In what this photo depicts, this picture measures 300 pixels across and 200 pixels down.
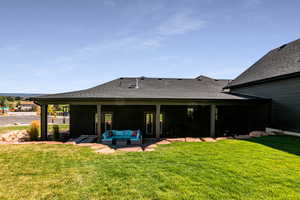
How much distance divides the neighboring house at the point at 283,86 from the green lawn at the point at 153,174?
15.9 ft

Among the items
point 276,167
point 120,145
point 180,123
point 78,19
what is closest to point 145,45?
point 78,19

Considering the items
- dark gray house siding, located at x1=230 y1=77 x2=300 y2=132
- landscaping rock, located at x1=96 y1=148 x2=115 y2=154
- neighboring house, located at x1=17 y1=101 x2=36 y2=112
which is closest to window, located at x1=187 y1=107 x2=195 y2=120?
dark gray house siding, located at x1=230 y1=77 x2=300 y2=132

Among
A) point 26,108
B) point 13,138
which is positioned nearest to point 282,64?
point 13,138

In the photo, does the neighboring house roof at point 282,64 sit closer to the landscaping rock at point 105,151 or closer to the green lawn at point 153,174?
the green lawn at point 153,174

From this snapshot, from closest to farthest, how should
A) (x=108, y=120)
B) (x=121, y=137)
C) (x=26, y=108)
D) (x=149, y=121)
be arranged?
(x=121, y=137) < (x=108, y=120) < (x=149, y=121) < (x=26, y=108)

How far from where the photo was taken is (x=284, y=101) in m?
10.3

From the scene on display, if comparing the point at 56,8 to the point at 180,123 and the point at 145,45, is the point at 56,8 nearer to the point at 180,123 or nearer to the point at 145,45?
the point at 145,45

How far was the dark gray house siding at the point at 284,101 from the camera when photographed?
31.4 ft

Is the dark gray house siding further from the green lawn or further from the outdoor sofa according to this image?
the outdoor sofa

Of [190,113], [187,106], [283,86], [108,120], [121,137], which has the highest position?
[283,86]

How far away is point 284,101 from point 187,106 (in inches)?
255

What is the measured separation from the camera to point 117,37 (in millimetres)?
11828

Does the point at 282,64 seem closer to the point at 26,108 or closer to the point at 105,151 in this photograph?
the point at 105,151

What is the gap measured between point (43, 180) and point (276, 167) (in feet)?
22.6
